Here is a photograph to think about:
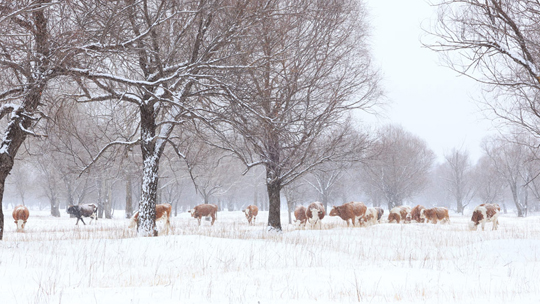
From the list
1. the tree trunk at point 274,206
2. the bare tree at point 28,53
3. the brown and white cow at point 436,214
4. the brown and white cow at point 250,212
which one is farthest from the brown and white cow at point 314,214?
the bare tree at point 28,53

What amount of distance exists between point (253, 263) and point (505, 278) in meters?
3.85

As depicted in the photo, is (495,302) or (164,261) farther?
(164,261)

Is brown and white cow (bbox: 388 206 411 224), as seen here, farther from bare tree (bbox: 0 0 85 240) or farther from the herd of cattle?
bare tree (bbox: 0 0 85 240)

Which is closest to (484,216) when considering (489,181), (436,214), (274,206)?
(436,214)

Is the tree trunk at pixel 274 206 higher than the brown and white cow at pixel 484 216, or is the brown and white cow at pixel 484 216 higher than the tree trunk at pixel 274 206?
the tree trunk at pixel 274 206

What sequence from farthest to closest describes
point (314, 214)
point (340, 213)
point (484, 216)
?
1. point (340, 213)
2. point (314, 214)
3. point (484, 216)

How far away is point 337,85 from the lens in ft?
39.7

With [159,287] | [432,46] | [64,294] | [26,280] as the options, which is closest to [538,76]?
[432,46]

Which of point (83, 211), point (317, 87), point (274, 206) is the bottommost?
point (83, 211)

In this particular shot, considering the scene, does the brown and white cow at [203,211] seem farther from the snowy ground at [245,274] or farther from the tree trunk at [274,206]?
the snowy ground at [245,274]

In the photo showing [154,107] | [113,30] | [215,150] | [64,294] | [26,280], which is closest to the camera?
[64,294]

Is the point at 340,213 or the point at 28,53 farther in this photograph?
the point at 340,213

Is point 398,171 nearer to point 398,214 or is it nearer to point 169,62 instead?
point 398,214

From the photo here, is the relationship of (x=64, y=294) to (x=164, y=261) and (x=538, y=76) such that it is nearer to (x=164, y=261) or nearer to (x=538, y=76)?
(x=164, y=261)
